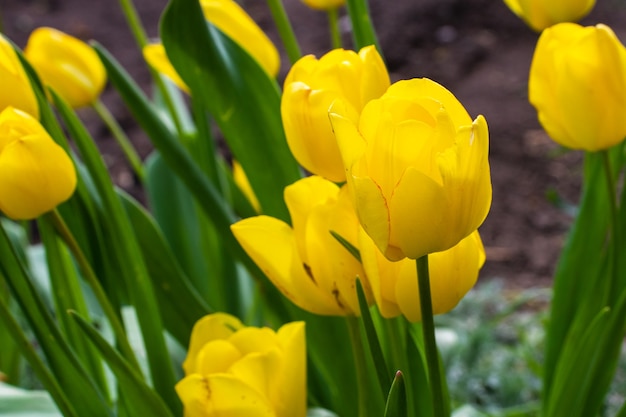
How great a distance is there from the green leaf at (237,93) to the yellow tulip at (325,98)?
0.55 feet

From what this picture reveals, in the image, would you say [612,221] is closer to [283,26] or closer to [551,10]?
[551,10]

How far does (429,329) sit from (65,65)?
510mm

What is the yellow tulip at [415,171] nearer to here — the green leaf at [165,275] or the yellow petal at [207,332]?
the yellow petal at [207,332]

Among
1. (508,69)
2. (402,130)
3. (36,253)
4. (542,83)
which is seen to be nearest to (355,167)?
(402,130)

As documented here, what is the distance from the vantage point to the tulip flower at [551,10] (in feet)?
2.17

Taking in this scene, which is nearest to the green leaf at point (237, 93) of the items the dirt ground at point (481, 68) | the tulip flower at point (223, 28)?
the tulip flower at point (223, 28)

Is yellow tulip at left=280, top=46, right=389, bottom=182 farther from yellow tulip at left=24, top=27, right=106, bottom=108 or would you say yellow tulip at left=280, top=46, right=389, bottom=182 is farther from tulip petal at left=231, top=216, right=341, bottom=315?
yellow tulip at left=24, top=27, right=106, bottom=108

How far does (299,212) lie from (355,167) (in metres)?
0.11

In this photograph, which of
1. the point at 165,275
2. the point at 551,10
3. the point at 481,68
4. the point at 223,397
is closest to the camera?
the point at 223,397

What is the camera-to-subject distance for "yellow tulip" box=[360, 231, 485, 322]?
0.46 metres

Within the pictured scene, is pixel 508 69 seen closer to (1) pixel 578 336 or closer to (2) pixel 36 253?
(2) pixel 36 253

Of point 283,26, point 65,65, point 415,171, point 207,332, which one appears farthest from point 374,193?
point 65,65

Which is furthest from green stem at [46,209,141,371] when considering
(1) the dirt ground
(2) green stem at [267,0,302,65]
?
(1) the dirt ground

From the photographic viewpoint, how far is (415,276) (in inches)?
18.2
